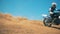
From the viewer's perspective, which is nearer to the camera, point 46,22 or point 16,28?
point 16,28

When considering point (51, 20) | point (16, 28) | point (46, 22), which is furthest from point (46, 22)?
point (16, 28)

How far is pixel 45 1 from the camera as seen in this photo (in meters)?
4.09

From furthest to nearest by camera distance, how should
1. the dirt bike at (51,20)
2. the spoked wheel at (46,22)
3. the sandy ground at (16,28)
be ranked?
the spoked wheel at (46,22), the dirt bike at (51,20), the sandy ground at (16,28)

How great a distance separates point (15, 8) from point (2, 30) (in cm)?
70

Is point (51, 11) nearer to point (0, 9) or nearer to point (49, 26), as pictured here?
point (49, 26)

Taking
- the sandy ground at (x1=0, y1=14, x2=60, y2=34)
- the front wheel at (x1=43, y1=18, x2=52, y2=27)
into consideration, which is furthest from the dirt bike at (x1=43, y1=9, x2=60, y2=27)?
the sandy ground at (x1=0, y1=14, x2=60, y2=34)

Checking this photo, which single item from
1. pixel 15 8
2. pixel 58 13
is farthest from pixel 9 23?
pixel 58 13

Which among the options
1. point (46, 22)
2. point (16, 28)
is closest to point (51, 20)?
point (46, 22)

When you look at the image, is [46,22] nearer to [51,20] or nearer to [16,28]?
[51,20]

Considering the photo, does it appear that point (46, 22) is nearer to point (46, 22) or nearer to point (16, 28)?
point (46, 22)

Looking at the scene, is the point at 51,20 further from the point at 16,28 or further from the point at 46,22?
the point at 16,28

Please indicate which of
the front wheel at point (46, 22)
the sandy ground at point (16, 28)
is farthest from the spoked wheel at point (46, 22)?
the sandy ground at point (16, 28)

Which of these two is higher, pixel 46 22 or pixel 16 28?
pixel 46 22

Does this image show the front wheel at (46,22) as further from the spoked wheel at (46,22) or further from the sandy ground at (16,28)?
the sandy ground at (16,28)
